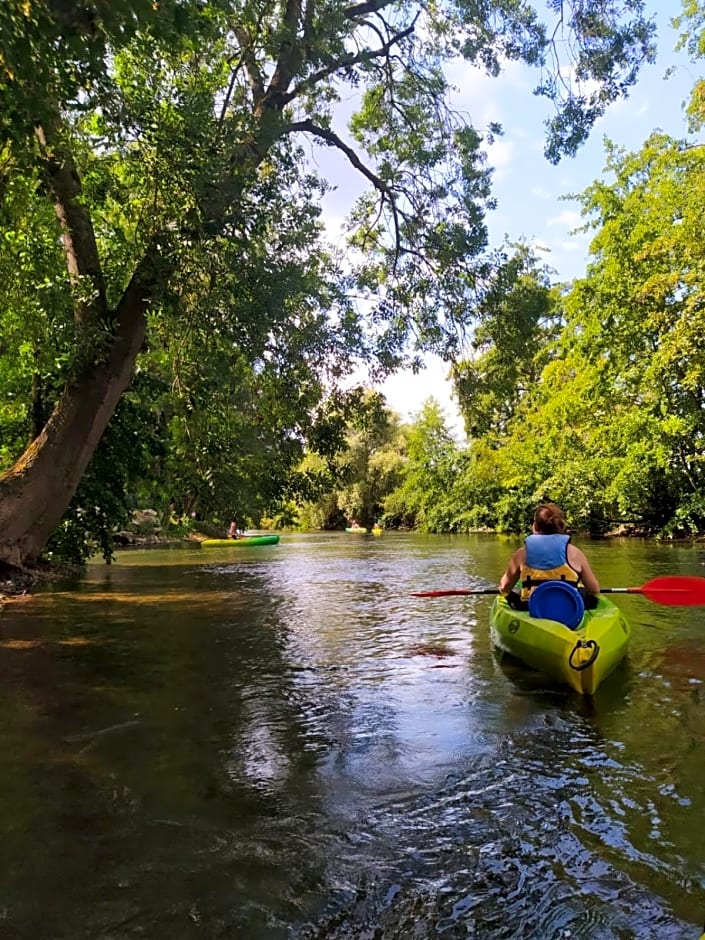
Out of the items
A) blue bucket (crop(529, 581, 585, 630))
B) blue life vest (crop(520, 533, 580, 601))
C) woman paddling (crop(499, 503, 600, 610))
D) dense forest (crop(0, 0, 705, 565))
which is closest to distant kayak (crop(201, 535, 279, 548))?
dense forest (crop(0, 0, 705, 565))

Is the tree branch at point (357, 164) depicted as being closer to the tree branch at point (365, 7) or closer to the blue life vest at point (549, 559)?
the tree branch at point (365, 7)

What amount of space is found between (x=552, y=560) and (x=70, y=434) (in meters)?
5.80

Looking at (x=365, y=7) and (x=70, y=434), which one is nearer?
(x=70, y=434)

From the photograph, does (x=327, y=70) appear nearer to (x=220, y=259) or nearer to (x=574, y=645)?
(x=220, y=259)

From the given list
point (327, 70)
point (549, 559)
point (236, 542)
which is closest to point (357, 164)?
point (327, 70)

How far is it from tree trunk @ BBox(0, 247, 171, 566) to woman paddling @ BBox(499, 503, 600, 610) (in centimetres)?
524

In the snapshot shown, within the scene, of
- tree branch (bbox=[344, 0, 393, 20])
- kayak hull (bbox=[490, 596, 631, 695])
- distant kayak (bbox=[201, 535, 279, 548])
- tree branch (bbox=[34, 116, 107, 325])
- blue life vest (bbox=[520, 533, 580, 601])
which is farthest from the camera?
distant kayak (bbox=[201, 535, 279, 548])

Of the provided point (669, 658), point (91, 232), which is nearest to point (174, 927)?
point (669, 658)

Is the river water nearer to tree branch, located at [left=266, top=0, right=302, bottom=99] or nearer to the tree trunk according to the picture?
the tree trunk

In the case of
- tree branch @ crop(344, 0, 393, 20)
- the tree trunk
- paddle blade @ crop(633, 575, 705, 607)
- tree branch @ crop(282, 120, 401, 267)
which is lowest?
paddle blade @ crop(633, 575, 705, 607)

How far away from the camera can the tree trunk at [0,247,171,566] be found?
327 inches

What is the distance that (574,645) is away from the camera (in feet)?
16.6

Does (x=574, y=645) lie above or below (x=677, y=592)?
below

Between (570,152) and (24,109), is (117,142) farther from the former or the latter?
(570,152)
